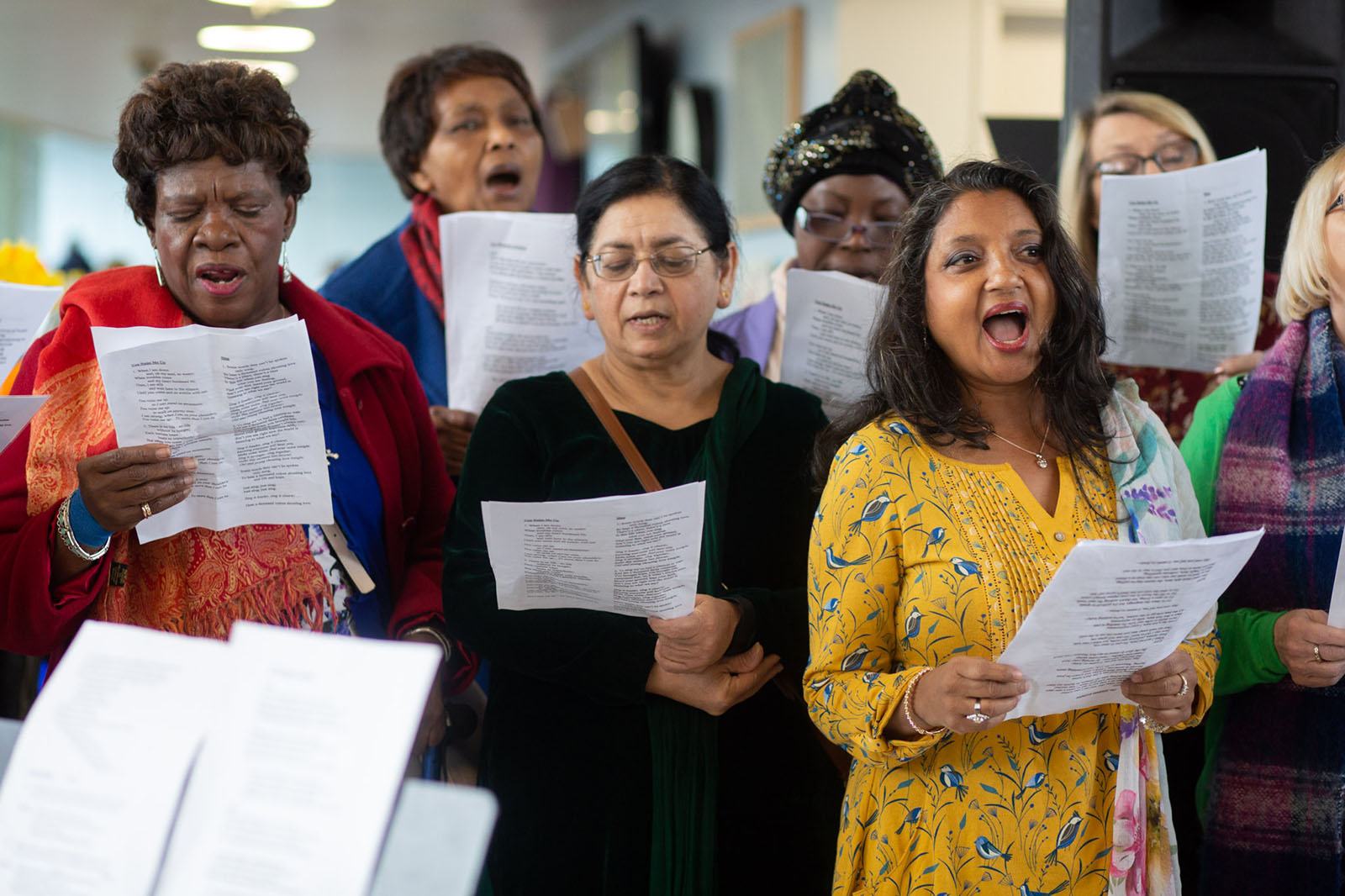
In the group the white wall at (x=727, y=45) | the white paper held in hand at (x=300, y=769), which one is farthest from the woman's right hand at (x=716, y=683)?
the white wall at (x=727, y=45)

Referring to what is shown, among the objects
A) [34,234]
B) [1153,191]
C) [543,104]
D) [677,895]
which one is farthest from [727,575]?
[34,234]

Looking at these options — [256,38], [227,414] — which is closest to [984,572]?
[227,414]

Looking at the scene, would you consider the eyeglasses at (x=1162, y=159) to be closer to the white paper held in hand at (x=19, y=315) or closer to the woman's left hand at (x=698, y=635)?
the woman's left hand at (x=698, y=635)

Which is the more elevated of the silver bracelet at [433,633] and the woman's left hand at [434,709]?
the silver bracelet at [433,633]

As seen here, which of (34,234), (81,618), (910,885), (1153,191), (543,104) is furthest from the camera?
(34,234)

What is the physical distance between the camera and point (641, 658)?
1767mm

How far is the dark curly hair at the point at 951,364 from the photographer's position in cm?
173

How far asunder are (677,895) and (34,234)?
48.5ft

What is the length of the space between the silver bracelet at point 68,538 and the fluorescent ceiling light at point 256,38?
7999mm

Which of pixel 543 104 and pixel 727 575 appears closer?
pixel 727 575

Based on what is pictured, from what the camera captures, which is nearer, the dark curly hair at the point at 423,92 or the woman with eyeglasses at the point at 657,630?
the woman with eyeglasses at the point at 657,630

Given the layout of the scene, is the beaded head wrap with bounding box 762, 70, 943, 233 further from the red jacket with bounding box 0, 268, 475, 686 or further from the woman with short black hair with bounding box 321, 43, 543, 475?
the red jacket with bounding box 0, 268, 475, 686

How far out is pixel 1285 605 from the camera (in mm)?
1864

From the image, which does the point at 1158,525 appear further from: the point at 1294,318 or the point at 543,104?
the point at 543,104
